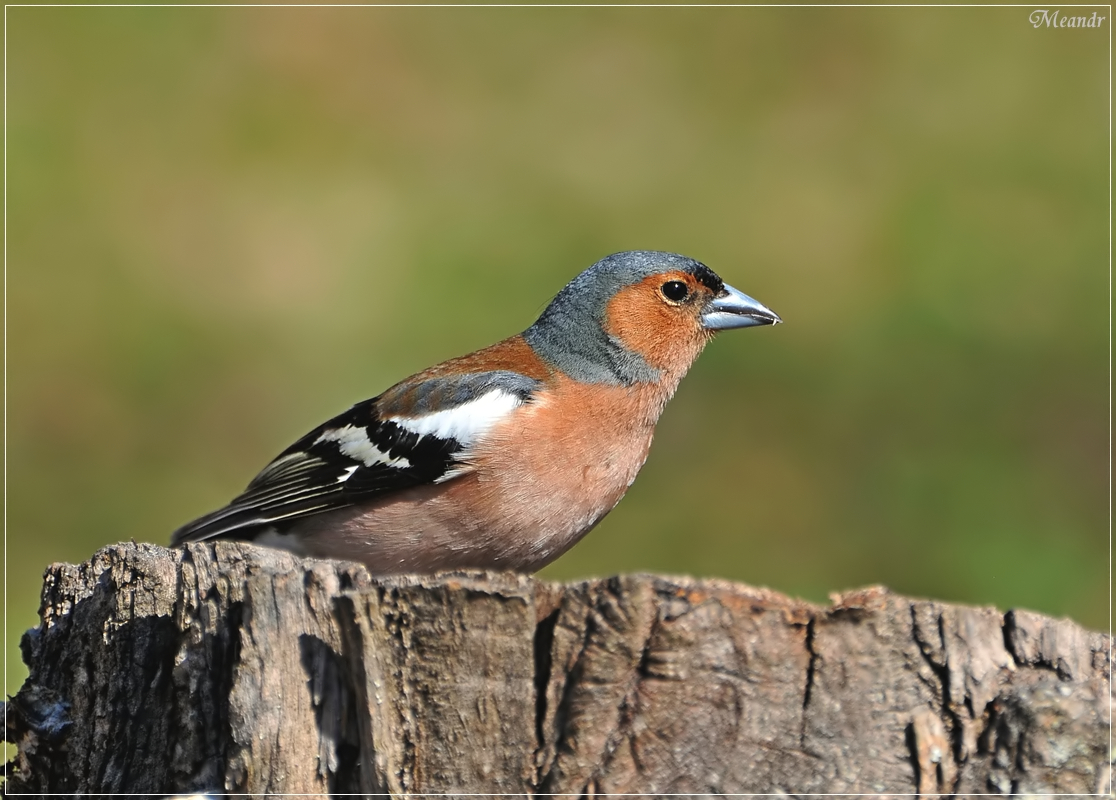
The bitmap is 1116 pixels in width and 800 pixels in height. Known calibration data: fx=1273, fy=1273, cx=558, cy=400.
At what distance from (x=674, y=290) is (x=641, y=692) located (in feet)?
11.3

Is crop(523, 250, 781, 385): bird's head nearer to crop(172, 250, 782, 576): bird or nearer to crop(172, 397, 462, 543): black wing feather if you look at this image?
crop(172, 250, 782, 576): bird

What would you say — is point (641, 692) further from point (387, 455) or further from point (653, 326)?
point (653, 326)

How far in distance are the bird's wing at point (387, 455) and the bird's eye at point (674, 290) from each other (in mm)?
956

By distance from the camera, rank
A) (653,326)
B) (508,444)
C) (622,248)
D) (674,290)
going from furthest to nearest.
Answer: (622,248)
(674,290)
(653,326)
(508,444)

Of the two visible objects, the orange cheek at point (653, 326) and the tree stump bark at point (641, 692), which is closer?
the tree stump bark at point (641, 692)

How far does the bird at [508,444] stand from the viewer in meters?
5.25

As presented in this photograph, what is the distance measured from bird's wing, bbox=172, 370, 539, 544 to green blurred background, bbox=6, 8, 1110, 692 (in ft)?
6.77

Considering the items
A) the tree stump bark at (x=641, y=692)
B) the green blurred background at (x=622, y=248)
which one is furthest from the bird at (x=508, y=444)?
the green blurred background at (x=622, y=248)

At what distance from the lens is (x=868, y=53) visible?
12.3 metres

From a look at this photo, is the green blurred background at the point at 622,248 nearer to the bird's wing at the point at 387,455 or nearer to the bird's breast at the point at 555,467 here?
the bird's wing at the point at 387,455

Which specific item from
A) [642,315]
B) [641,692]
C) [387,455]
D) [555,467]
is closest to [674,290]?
[642,315]

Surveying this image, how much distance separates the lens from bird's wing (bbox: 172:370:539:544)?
540 centimetres

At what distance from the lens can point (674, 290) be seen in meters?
6.24

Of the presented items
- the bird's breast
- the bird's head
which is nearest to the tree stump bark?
the bird's breast
